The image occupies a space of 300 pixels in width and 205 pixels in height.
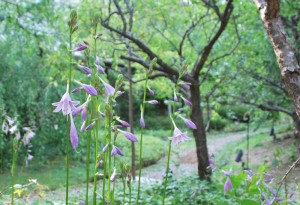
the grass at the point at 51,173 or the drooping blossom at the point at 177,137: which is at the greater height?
the drooping blossom at the point at 177,137

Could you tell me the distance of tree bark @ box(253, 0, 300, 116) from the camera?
171cm

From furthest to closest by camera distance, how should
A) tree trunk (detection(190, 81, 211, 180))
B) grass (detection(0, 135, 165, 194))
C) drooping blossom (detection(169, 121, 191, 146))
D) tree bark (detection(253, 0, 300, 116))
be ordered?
grass (detection(0, 135, 165, 194))
tree trunk (detection(190, 81, 211, 180))
tree bark (detection(253, 0, 300, 116))
drooping blossom (detection(169, 121, 191, 146))

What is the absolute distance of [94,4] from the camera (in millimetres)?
5684

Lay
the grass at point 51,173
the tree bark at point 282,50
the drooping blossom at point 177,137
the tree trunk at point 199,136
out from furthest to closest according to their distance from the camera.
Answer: the grass at point 51,173 < the tree trunk at point 199,136 < the tree bark at point 282,50 < the drooping blossom at point 177,137

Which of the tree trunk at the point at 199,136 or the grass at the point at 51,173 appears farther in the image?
the grass at the point at 51,173

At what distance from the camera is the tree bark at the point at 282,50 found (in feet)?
5.62

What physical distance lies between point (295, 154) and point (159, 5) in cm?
478

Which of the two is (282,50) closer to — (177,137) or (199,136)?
(177,137)

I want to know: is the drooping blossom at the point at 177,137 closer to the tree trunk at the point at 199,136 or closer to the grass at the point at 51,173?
the tree trunk at the point at 199,136

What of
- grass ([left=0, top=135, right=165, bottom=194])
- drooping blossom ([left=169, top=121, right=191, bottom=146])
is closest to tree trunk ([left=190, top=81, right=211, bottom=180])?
grass ([left=0, top=135, right=165, bottom=194])

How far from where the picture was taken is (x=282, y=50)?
1799mm

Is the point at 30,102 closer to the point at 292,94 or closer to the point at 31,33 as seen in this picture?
the point at 31,33

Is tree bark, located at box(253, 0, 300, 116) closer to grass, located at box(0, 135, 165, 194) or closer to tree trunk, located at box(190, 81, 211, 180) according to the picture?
tree trunk, located at box(190, 81, 211, 180)

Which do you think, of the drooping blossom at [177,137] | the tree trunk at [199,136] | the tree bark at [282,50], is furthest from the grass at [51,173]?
the drooping blossom at [177,137]
